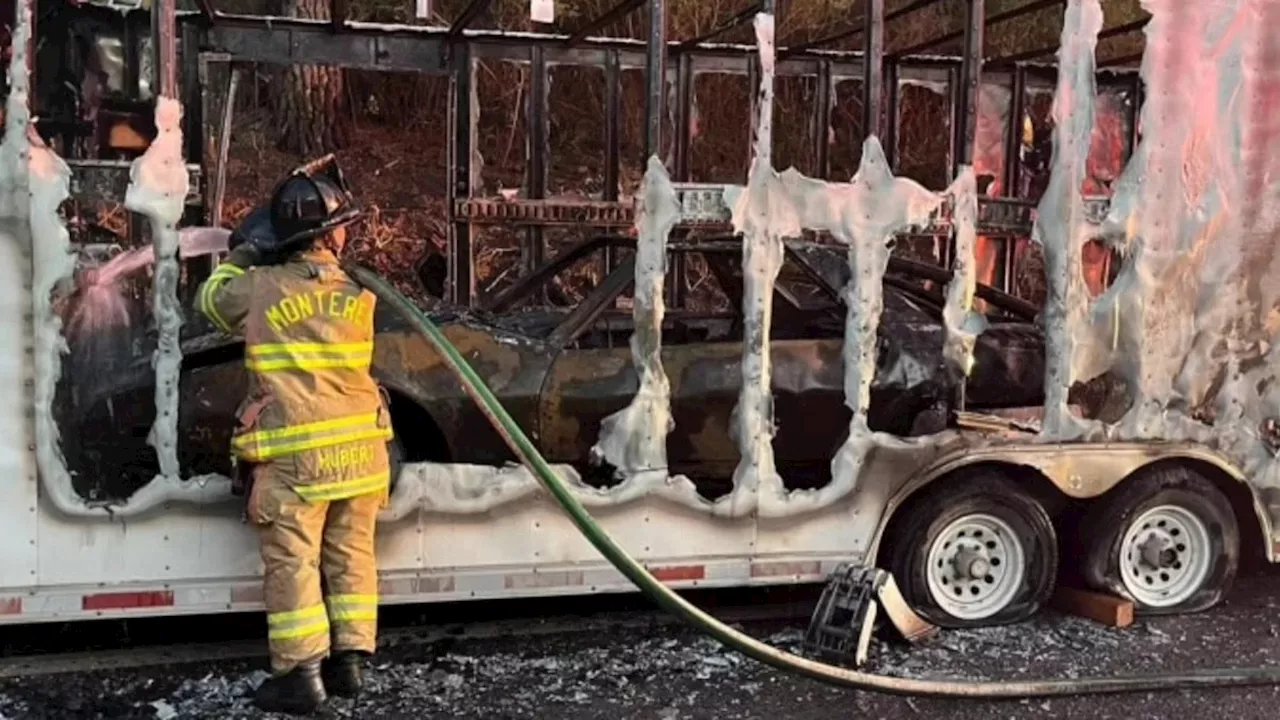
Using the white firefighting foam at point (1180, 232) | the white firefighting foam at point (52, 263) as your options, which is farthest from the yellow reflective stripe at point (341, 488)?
the white firefighting foam at point (1180, 232)

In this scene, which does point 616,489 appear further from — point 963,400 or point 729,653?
point 963,400

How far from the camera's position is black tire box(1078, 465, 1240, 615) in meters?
5.47

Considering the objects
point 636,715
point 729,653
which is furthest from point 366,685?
point 729,653

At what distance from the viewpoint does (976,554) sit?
5.36 m

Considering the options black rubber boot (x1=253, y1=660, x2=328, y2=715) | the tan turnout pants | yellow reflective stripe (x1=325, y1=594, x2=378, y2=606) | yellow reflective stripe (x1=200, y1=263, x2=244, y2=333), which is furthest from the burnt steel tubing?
black rubber boot (x1=253, y1=660, x2=328, y2=715)

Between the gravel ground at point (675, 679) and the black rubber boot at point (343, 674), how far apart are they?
0.05 m

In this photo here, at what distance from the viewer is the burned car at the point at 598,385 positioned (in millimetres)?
4879

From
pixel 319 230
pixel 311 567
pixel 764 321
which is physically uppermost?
pixel 319 230

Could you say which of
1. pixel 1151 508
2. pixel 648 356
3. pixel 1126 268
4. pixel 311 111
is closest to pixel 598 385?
pixel 648 356

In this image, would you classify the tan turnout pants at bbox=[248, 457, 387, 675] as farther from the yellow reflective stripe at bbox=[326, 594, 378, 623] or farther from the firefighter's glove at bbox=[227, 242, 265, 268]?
the firefighter's glove at bbox=[227, 242, 265, 268]

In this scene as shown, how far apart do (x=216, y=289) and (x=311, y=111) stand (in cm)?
1094

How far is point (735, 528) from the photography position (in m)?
4.96

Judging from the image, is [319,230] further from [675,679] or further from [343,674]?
[675,679]

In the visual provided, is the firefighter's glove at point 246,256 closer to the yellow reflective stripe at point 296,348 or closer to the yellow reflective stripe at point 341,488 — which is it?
the yellow reflective stripe at point 296,348
